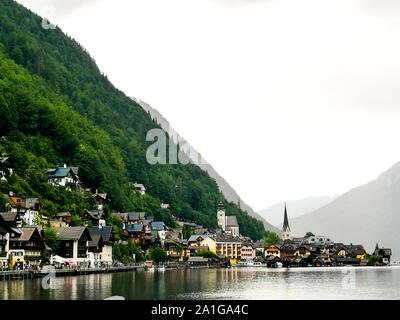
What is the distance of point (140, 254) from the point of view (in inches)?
4589

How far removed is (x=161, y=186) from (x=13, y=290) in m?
145

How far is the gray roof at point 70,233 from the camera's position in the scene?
277 ft

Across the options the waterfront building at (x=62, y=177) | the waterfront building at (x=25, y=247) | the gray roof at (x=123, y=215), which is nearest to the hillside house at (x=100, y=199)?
the gray roof at (x=123, y=215)

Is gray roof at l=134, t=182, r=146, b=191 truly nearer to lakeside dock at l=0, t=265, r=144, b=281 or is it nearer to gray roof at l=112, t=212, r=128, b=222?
gray roof at l=112, t=212, r=128, b=222

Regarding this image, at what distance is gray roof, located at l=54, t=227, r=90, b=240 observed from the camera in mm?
84312

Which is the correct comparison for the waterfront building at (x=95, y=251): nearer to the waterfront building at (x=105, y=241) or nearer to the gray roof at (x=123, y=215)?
the waterfront building at (x=105, y=241)

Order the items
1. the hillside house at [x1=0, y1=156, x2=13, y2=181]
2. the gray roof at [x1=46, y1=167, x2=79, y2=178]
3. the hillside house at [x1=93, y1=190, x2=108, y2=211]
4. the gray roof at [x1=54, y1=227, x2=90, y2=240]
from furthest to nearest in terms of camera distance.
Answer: the hillside house at [x1=93, y1=190, x2=108, y2=211] < the gray roof at [x1=46, y1=167, x2=79, y2=178] < the hillside house at [x1=0, y1=156, x2=13, y2=181] < the gray roof at [x1=54, y1=227, x2=90, y2=240]

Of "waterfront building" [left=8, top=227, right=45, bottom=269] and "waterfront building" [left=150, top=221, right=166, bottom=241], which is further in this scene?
"waterfront building" [left=150, top=221, right=166, bottom=241]

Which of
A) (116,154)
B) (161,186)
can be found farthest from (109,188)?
(161,186)

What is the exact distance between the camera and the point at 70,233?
85000mm

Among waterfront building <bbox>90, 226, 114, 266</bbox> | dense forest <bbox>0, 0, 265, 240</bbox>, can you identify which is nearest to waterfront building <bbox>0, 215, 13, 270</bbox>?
dense forest <bbox>0, 0, 265, 240</bbox>

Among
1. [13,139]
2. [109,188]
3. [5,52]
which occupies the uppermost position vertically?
[5,52]
